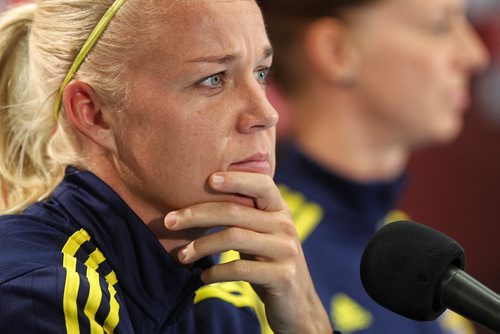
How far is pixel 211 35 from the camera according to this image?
1361mm

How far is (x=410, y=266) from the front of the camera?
1.20m

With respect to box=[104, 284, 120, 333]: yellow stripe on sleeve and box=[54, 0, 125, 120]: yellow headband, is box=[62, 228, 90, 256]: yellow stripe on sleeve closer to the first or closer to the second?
box=[104, 284, 120, 333]: yellow stripe on sleeve

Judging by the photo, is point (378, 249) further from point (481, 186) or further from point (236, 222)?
point (481, 186)

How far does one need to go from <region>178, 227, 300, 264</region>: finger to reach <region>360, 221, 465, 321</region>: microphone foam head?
168 millimetres

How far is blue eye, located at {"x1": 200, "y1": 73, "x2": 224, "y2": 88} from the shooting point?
53.8 inches

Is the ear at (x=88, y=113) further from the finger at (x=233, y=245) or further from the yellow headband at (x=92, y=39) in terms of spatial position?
the finger at (x=233, y=245)

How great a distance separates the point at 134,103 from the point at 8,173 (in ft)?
0.97

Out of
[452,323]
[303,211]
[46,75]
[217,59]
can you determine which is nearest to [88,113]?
[46,75]

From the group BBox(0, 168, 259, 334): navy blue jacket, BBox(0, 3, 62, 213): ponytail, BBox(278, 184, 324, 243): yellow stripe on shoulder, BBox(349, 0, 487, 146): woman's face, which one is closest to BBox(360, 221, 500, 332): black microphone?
BBox(0, 168, 259, 334): navy blue jacket

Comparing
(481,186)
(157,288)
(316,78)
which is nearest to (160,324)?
(157,288)

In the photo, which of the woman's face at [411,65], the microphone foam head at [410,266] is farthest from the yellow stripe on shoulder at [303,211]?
the microphone foam head at [410,266]

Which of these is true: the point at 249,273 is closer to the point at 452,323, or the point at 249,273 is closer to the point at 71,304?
the point at 71,304

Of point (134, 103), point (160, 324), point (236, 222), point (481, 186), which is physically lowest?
point (481, 186)

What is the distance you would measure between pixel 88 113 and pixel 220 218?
0.80ft
